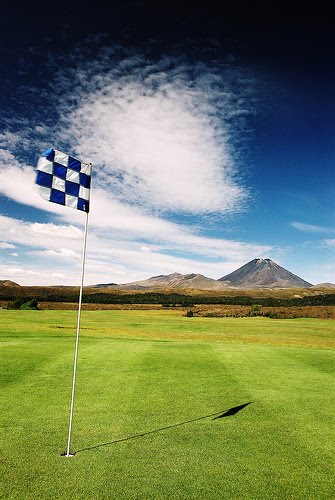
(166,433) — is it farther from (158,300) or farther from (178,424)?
(158,300)

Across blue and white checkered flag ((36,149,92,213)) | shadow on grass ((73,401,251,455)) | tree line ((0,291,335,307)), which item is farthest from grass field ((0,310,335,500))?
tree line ((0,291,335,307))

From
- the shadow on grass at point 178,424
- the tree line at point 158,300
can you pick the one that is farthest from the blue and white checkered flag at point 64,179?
the tree line at point 158,300

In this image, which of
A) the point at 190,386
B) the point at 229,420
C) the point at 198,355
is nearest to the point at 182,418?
the point at 229,420

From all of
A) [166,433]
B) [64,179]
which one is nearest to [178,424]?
[166,433]

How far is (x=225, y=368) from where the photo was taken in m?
11.7

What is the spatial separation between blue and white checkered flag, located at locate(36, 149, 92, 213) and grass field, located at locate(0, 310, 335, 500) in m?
4.09

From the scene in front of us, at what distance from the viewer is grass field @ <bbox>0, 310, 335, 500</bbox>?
15.0 ft

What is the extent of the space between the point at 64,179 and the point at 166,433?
16.2ft

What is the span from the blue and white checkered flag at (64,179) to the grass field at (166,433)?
4.09m

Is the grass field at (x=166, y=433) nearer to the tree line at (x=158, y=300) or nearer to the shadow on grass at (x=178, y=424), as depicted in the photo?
the shadow on grass at (x=178, y=424)

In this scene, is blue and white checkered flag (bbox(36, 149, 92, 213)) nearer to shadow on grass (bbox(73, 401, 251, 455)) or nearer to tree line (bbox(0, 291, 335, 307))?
shadow on grass (bbox(73, 401, 251, 455))

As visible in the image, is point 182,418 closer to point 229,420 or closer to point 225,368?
point 229,420

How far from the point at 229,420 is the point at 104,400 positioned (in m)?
2.84

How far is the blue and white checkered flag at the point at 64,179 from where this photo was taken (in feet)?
20.7
